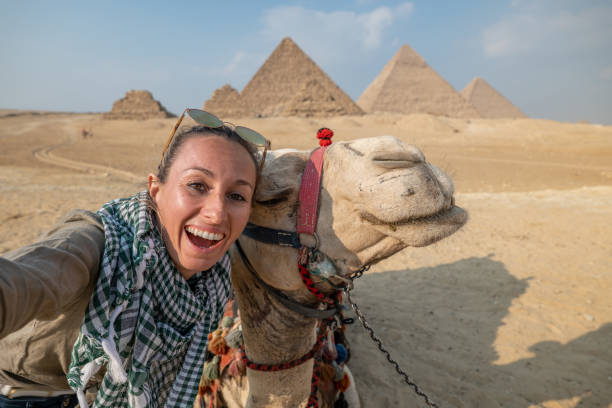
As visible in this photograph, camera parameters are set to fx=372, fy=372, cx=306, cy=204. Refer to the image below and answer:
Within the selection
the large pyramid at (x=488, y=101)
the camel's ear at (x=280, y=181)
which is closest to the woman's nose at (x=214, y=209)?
the camel's ear at (x=280, y=181)

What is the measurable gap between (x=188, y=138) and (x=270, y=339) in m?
0.91

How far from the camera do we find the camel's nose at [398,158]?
1193 mm

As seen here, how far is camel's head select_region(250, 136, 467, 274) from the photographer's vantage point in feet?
3.82

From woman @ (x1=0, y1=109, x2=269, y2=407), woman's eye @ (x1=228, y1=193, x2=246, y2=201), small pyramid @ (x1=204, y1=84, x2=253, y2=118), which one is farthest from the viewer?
small pyramid @ (x1=204, y1=84, x2=253, y2=118)

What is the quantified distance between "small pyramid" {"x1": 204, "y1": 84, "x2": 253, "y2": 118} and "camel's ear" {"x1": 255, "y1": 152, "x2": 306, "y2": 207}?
88605 mm

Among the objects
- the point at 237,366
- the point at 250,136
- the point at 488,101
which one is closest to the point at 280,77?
the point at 488,101

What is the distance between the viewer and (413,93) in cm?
10600

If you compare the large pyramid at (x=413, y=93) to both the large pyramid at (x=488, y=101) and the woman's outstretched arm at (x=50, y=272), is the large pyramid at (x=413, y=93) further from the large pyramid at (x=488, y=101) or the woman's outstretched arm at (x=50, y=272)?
the woman's outstretched arm at (x=50, y=272)

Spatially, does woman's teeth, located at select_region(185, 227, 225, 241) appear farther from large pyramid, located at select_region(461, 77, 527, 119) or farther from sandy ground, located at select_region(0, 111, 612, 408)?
large pyramid, located at select_region(461, 77, 527, 119)

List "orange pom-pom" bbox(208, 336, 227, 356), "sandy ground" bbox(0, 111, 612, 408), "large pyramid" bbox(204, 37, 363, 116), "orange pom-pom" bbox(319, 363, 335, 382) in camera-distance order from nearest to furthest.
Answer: "orange pom-pom" bbox(208, 336, 227, 356) < "orange pom-pom" bbox(319, 363, 335, 382) < "sandy ground" bbox(0, 111, 612, 408) < "large pyramid" bbox(204, 37, 363, 116)

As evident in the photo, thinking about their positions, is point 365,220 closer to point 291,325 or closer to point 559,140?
point 291,325

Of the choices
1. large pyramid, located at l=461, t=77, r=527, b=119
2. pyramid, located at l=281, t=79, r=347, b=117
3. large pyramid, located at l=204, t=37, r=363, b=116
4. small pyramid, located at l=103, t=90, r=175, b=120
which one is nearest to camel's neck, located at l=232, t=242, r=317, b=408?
pyramid, located at l=281, t=79, r=347, b=117

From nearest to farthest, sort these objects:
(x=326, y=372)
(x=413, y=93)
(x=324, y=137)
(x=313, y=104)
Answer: (x=324, y=137) < (x=326, y=372) < (x=313, y=104) < (x=413, y=93)

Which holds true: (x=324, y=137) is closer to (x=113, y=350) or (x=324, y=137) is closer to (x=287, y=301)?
(x=287, y=301)
